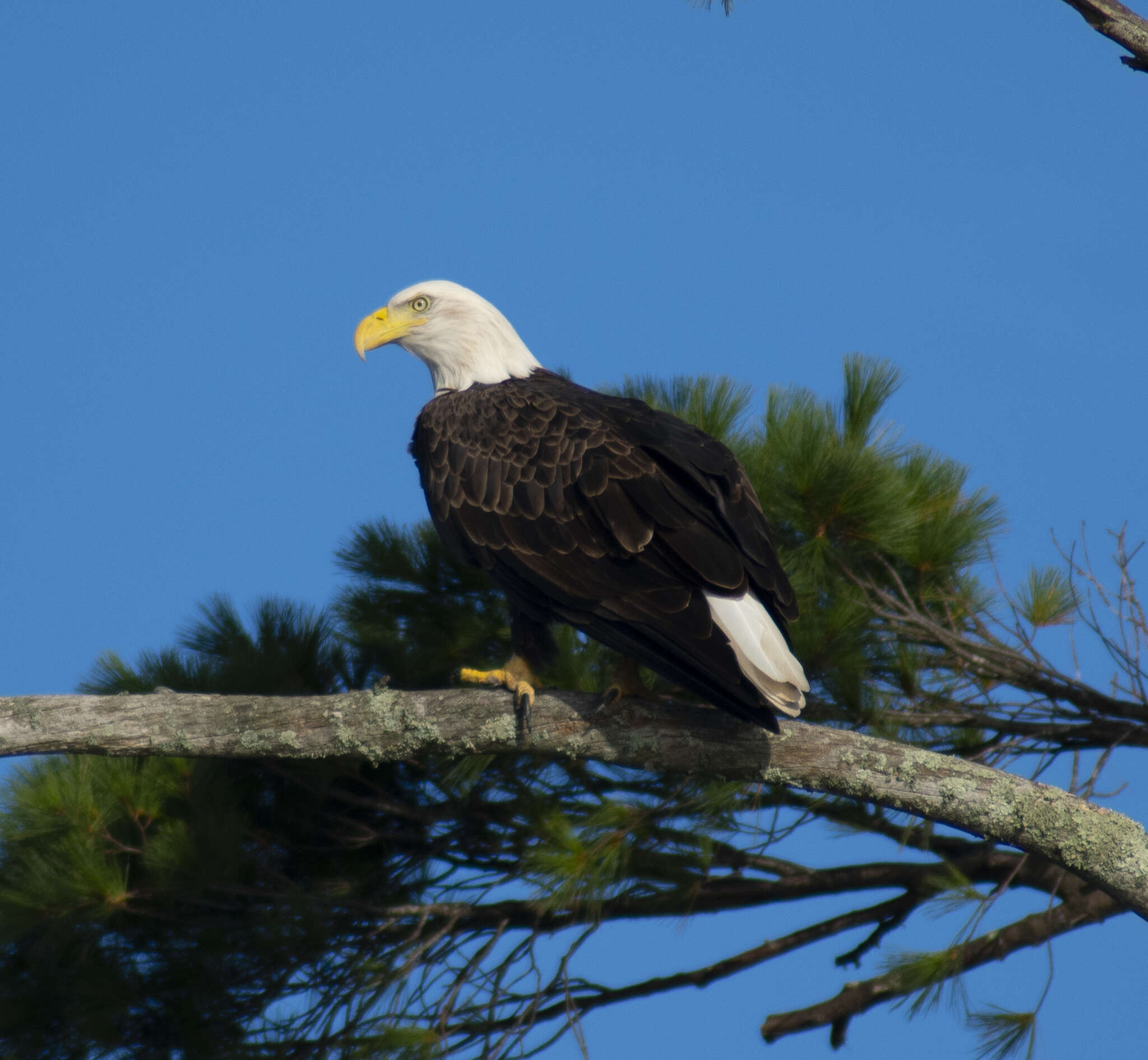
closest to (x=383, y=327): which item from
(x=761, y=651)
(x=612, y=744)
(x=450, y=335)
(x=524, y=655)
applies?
(x=450, y=335)

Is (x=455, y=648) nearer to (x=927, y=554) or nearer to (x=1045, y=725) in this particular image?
(x=927, y=554)

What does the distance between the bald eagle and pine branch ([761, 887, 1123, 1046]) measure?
70.4 inches

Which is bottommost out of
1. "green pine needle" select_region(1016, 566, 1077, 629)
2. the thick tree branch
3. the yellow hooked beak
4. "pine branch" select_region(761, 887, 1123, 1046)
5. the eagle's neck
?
"pine branch" select_region(761, 887, 1123, 1046)

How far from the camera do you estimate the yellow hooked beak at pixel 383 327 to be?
4555 millimetres

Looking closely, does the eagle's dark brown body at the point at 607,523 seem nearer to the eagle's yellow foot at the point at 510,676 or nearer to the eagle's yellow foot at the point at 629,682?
the eagle's yellow foot at the point at 510,676

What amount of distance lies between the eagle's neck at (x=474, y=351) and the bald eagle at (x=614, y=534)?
4.5 inches

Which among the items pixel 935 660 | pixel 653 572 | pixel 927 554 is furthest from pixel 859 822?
pixel 653 572

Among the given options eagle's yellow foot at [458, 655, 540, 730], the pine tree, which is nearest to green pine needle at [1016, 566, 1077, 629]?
the pine tree

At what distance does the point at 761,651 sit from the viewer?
122 inches

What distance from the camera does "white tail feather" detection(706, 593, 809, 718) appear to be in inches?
120

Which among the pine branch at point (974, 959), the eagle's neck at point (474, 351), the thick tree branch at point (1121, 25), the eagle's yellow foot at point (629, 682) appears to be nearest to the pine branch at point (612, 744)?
the eagle's yellow foot at point (629, 682)

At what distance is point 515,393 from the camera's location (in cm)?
403

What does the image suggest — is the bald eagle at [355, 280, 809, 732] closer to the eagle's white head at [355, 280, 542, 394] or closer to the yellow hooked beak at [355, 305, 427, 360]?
the eagle's white head at [355, 280, 542, 394]

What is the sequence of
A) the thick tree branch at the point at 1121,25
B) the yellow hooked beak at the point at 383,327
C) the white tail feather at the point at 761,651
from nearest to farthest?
the white tail feather at the point at 761,651, the thick tree branch at the point at 1121,25, the yellow hooked beak at the point at 383,327
